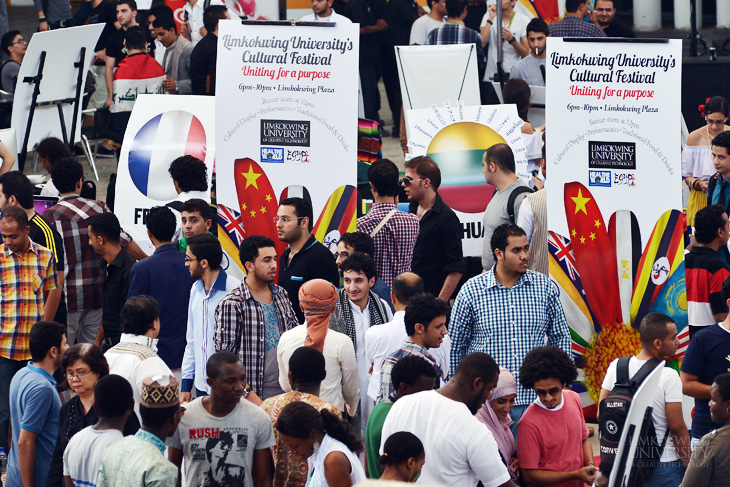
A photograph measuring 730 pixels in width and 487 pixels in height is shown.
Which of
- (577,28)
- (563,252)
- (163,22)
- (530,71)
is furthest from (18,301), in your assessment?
→ (577,28)

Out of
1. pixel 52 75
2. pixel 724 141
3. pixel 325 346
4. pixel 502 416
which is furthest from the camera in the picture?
pixel 52 75

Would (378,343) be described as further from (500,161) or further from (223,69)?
(223,69)

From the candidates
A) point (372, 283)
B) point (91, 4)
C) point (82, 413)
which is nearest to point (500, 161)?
point (372, 283)

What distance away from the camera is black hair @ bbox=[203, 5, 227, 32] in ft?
40.2

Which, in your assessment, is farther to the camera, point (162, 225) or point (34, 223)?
point (34, 223)

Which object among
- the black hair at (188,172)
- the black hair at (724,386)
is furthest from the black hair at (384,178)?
the black hair at (724,386)

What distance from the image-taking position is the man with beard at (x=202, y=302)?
6688 mm

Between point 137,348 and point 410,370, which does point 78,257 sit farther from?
point 410,370

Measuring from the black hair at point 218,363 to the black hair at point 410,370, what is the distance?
0.75 metres

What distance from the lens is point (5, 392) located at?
283 inches

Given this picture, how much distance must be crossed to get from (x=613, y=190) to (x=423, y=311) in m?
2.53

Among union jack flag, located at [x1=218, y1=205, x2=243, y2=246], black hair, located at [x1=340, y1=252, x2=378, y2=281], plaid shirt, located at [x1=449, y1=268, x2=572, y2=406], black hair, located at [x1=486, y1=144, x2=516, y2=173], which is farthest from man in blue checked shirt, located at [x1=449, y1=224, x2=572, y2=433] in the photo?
union jack flag, located at [x1=218, y1=205, x2=243, y2=246]

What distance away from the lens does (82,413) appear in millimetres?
5500

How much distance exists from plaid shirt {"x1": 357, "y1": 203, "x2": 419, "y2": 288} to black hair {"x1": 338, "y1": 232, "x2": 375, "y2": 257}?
0.55 m
